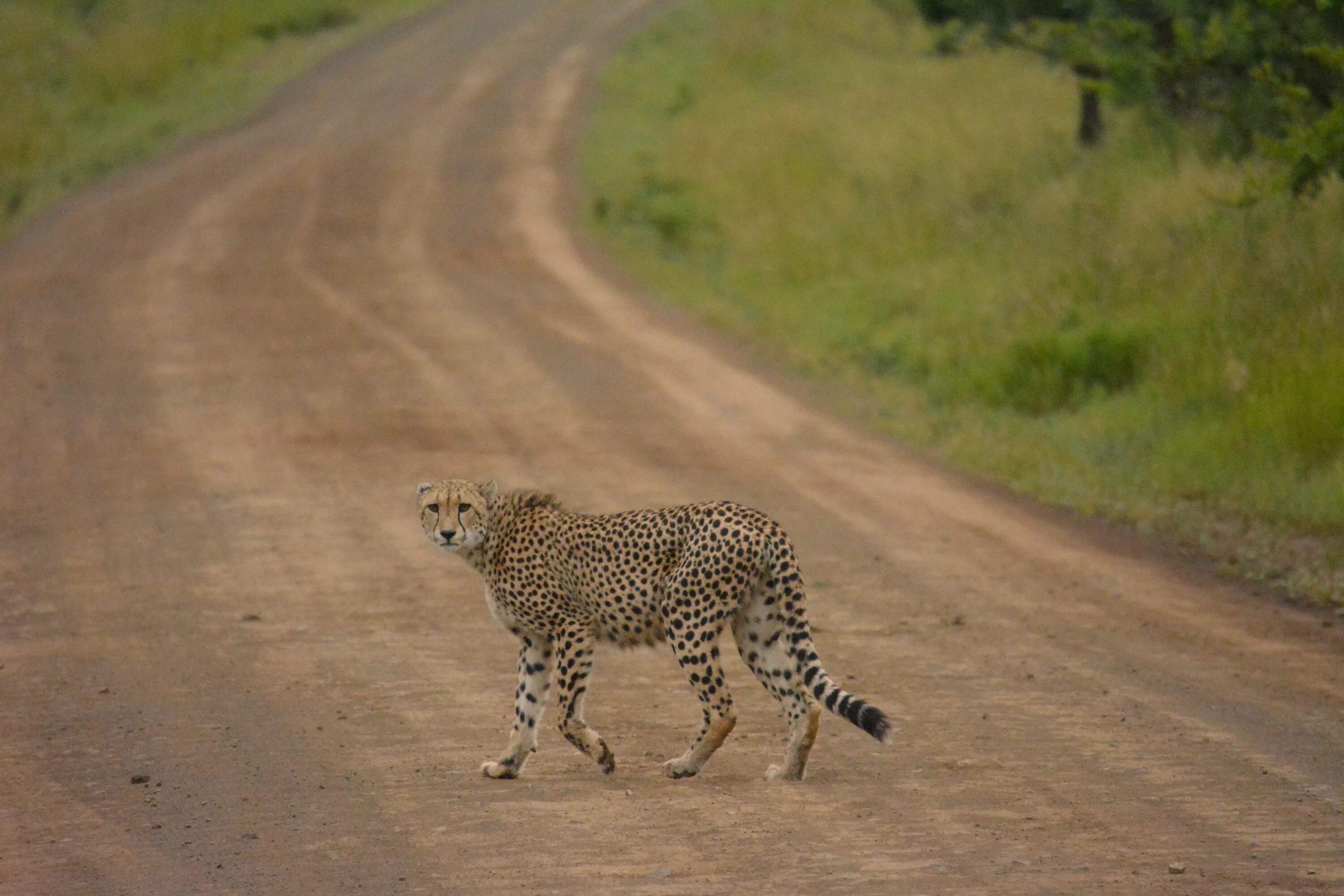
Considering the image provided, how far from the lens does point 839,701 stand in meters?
6.80

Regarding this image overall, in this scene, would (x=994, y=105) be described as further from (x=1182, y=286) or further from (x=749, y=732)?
(x=749, y=732)

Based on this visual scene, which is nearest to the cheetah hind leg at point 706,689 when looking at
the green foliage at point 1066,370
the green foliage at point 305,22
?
the green foliage at point 1066,370

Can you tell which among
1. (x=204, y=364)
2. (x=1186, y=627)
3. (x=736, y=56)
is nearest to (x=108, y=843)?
(x=1186, y=627)

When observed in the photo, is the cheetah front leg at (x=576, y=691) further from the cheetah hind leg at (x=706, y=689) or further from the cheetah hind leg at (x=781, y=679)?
the cheetah hind leg at (x=781, y=679)

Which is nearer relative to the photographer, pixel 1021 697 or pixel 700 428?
pixel 1021 697

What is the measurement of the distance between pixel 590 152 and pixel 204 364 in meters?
11.0

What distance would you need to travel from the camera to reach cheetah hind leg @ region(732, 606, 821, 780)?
275 inches

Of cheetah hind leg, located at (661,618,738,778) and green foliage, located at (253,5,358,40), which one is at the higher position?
green foliage, located at (253,5,358,40)

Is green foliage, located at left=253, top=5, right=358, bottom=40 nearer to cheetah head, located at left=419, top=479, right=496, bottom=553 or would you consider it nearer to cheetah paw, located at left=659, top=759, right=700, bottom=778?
cheetah head, located at left=419, top=479, right=496, bottom=553

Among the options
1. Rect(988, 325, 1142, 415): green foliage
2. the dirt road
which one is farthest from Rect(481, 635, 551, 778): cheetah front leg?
Rect(988, 325, 1142, 415): green foliage

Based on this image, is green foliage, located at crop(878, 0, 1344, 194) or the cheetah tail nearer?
the cheetah tail

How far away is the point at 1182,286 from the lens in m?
14.9

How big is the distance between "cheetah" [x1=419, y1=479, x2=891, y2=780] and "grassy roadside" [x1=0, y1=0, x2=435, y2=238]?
1714 cm

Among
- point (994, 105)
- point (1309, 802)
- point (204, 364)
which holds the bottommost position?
point (204, 364)
